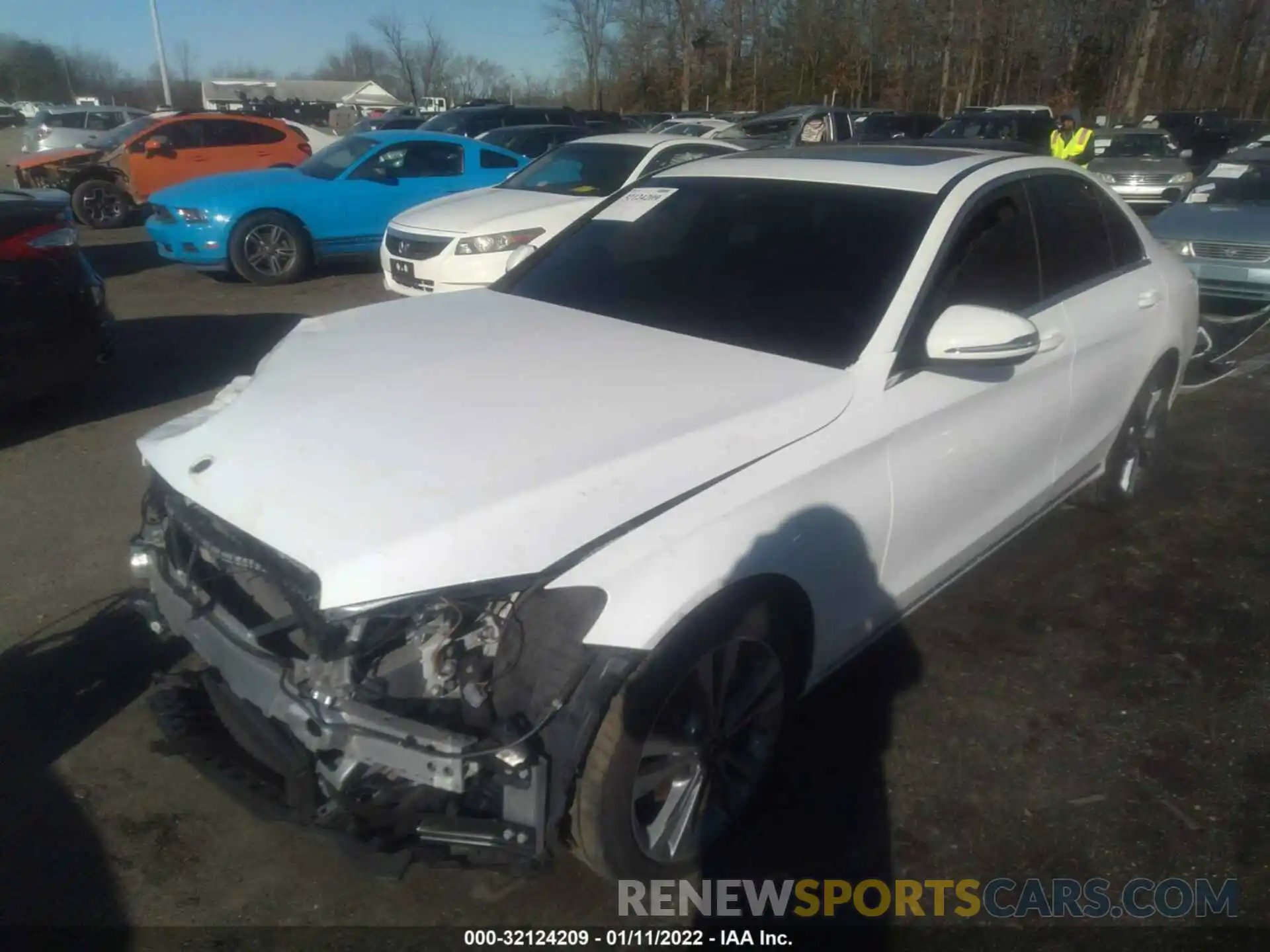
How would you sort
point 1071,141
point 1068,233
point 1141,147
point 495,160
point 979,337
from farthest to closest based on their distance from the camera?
point 1141,147 < point 1071,141 < point 495,160 < point 1068,233 < point 979,337

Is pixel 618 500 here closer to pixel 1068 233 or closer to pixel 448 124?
pixel 1068 233

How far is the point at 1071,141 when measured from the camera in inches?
594

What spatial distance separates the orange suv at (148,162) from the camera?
14523mm

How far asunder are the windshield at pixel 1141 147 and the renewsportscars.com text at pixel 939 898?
18545 millimetres

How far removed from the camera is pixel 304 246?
10.3 meters

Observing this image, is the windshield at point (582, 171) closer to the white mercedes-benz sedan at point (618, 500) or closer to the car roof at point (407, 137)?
the car roof at point (407, 137)

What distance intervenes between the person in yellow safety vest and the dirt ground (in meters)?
11.9

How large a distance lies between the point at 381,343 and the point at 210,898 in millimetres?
1713

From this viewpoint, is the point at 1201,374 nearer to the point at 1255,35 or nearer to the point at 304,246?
the point at 304,246

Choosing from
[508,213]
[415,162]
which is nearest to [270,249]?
[415,162]

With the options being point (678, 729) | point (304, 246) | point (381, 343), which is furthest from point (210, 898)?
point (304, 246)

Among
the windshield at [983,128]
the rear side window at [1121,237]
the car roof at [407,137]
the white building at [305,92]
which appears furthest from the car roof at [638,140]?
the white building at [305,92]

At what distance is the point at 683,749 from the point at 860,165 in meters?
2.30

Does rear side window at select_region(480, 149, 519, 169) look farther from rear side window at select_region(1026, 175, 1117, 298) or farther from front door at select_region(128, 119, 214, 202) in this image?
rear side window at select_region(1026, 175, 1117, 298)
